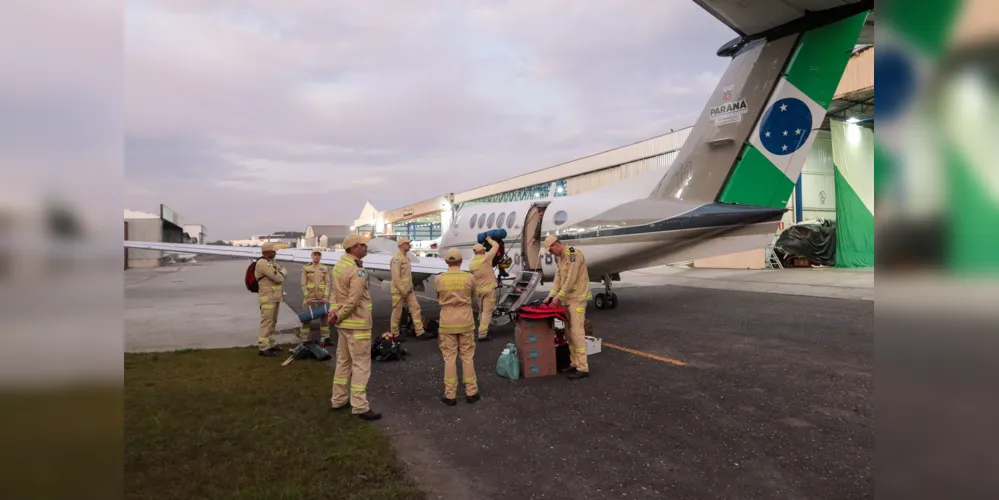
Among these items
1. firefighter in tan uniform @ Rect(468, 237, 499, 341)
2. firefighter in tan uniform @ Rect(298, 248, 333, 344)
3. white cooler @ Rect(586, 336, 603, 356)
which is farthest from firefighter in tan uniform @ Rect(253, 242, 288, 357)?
white cooler @ Rect(586, 336, 603, 356)

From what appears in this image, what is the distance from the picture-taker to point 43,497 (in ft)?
3.38

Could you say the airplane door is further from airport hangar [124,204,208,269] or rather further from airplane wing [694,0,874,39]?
airport hangar [124,204,208,269]

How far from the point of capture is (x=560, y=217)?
12.1 m

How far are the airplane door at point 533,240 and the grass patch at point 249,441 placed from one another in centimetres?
612

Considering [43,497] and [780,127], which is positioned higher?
[780,127]

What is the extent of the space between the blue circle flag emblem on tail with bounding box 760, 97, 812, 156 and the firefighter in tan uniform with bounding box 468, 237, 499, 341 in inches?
233

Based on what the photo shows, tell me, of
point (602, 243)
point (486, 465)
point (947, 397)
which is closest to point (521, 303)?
point (602, 243)

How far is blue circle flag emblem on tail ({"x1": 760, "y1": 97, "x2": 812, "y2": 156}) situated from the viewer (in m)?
9.14

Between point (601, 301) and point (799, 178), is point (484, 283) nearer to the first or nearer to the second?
point (601, 301)

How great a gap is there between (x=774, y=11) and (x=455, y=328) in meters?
8.02

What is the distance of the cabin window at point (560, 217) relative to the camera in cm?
1202

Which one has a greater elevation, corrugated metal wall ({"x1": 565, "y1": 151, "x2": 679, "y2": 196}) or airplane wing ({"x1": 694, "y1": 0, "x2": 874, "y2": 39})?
corrugated metal wall ({"x1": 565, "y1": 151, "x2": 679, "y2": 196})

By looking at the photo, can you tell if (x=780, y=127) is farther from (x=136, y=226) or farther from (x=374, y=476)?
(x=136, y=226)

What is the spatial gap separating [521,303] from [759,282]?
1394 centimetres
